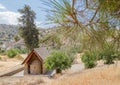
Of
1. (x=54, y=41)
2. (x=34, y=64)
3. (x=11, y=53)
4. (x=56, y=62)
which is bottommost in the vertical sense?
(x=11, y=53)

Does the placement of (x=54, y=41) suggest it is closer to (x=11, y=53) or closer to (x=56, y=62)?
(x=56, y=62)

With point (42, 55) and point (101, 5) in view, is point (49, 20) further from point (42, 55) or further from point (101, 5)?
point (42, 55)

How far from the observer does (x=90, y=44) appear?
272 cm

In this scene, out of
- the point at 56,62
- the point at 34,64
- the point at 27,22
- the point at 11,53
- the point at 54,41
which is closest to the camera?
the point at 54,41

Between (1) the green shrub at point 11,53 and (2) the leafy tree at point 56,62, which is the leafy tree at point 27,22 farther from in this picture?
(1) the green shrub at point 11,53

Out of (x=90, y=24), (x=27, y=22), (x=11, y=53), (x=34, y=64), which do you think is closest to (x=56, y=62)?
(x=34, y=64)

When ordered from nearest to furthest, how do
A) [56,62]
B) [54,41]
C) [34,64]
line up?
[54,41], [56,62], [34,64]

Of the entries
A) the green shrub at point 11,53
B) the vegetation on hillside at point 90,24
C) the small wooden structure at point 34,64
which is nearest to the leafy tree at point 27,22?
the small wooden structure at point 34,64

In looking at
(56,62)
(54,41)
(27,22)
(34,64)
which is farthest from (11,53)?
(54,41)

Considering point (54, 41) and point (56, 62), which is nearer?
point (54, 41)

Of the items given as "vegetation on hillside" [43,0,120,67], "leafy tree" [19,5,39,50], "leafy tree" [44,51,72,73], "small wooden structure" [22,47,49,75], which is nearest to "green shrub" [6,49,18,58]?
"leafy tree" [19,5,39,50]

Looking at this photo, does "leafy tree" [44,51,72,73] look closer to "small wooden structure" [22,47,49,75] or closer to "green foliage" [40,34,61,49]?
"small wooden structure" [22,47,49,75]

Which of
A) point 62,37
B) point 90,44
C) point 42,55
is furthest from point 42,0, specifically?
point 42,55

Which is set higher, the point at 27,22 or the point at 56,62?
the point at 27,22
